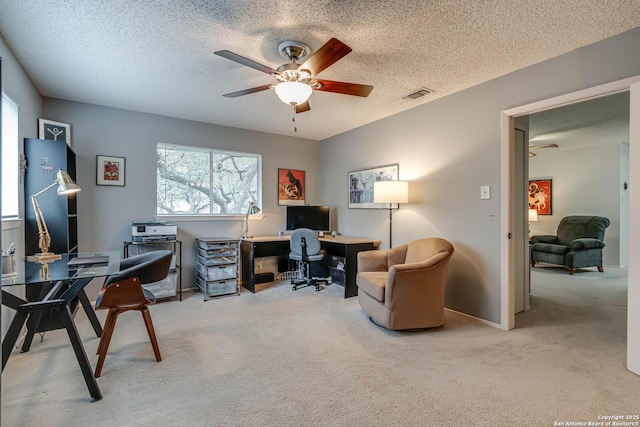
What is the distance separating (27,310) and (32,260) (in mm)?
672

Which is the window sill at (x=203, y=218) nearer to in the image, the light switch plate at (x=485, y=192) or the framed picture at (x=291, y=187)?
the framed picture at (x=291, y=187)

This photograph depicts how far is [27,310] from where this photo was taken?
1.99 metres

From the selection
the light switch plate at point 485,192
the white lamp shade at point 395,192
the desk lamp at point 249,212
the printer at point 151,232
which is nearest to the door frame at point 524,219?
the light switch plate at point 485,192

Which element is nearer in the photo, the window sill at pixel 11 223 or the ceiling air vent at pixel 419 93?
the window sill at pixel 11 223

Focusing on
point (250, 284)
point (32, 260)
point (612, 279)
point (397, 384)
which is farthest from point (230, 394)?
point (612, 279)

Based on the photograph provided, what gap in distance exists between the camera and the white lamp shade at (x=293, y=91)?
2.34m

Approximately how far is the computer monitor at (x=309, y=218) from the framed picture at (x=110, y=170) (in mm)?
2261

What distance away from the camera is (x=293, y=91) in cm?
235

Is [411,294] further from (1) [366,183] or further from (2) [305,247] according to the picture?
(1) [366,183]

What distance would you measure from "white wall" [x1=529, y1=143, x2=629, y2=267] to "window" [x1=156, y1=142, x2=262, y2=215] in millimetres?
5992

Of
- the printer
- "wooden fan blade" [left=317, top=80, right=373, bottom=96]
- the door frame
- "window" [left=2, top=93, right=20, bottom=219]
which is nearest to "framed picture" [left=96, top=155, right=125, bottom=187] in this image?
the printer

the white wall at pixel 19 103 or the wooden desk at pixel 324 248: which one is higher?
the white wall at pixel 19 103

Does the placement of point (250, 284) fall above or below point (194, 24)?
below

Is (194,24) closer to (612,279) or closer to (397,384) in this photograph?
(397,384)
